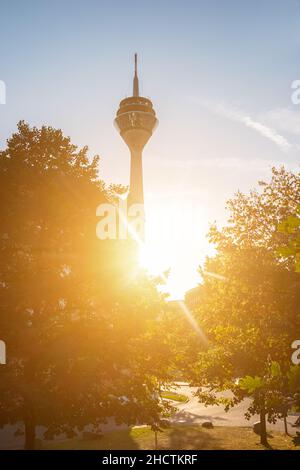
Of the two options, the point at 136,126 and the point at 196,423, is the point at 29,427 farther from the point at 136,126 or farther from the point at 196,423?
the point at 136,126

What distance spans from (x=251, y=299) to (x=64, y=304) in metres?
5.43

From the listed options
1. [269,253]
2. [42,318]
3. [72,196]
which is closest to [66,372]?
[42,318]

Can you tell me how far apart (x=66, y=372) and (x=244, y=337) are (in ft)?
18.4

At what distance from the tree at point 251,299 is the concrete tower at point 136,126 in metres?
67.6

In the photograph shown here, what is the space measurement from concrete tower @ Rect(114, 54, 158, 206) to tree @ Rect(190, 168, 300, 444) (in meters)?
67.6

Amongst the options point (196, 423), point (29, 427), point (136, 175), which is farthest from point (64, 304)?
point (136, 175)

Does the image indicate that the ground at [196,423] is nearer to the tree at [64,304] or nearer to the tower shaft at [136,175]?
the tree at [64,304]

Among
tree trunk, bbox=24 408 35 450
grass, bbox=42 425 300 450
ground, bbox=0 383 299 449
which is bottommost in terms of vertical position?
ground, bbox=0 383 299 449

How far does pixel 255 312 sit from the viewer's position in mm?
11781

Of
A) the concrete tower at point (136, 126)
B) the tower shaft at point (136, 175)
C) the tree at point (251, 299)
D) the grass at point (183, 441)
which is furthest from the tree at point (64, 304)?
the concrete tower at point (136, 126)

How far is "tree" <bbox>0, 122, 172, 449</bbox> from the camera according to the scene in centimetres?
945

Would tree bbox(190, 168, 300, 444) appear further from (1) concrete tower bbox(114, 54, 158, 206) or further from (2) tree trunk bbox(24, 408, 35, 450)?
(1) concrete tower bbox(114, 54, 158, 206)

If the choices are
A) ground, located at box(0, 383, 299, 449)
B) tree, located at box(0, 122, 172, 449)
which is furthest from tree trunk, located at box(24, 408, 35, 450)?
ground, located at box(0, 383, 299, 449)

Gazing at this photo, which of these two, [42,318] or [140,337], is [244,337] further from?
[42,318]
